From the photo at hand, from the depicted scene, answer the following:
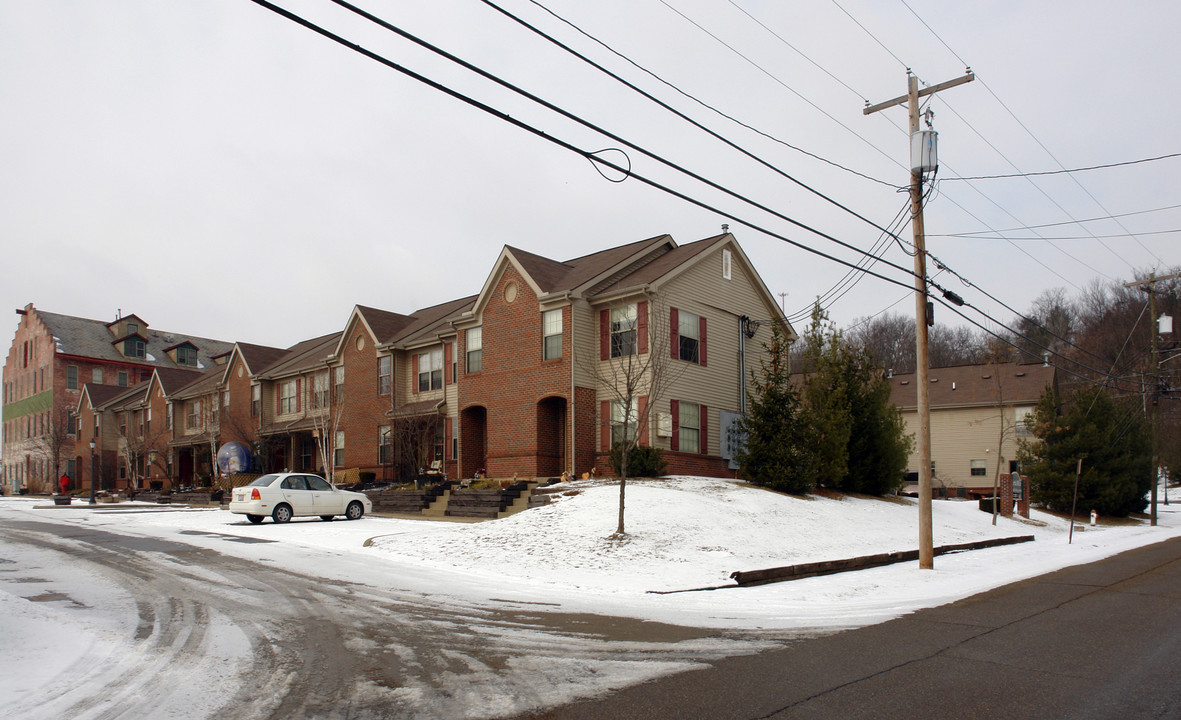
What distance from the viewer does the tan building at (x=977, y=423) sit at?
1781 inches

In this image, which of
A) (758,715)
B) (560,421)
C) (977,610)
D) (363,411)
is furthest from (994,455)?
(758,715)

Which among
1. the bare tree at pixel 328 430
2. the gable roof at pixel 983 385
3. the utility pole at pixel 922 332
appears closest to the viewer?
the utility pole at pixel 922 332

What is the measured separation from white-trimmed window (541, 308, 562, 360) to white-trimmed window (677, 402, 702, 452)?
4243mm

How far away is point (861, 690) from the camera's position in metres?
6.55

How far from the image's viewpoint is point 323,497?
2523 cm

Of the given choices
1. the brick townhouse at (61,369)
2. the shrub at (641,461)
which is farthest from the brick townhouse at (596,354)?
the brick townhouse at (61,369)

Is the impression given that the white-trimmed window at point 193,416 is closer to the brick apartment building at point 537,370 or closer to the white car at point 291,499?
the brick apartment building at point 537,370

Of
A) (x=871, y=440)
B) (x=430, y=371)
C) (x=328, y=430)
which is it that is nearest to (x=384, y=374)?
(x=430, y=371)

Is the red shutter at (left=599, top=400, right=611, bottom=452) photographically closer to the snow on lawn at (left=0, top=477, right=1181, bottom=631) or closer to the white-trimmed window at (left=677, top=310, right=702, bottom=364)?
the snow on lawn at (left=0, top=477, right=1181, bottom=631)

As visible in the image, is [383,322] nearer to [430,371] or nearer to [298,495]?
[430,371]

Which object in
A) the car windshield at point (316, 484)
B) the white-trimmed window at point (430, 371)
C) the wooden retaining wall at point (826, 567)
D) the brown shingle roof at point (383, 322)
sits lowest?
the wooden retaining wall at point (826, 567)

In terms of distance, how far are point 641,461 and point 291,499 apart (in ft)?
34.3

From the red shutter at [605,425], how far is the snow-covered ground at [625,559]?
2.78 metres

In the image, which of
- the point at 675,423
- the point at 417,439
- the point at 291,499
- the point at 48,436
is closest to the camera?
the point at 291,499
